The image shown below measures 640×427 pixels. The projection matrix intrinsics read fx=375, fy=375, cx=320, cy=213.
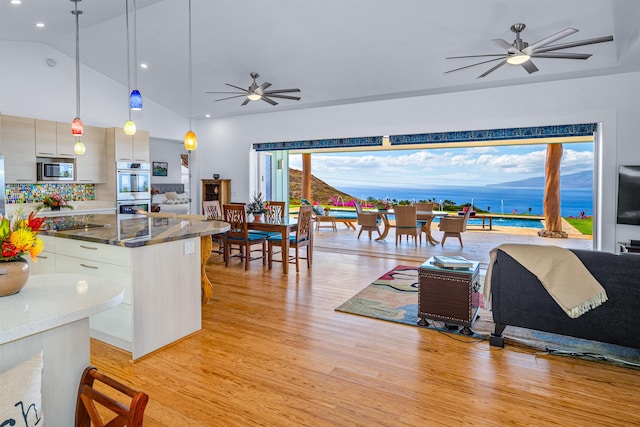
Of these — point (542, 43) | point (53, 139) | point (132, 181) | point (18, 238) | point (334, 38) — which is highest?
point (334, 38)

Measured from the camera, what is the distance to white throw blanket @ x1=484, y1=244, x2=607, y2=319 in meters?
2.66

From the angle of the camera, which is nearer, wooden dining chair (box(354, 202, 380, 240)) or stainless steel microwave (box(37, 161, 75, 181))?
stainless steel microwave (box(37, 161, 75, 181))

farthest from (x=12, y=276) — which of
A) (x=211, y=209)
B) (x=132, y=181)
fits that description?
(x=132, y=181)

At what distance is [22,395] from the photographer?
100cm

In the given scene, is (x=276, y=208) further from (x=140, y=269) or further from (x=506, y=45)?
(x=506, y=45)

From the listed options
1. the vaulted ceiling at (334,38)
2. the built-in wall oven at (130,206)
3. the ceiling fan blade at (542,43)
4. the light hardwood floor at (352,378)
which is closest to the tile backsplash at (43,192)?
the built-in wall oven at (130,206)

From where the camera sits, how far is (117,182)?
6.75 meters

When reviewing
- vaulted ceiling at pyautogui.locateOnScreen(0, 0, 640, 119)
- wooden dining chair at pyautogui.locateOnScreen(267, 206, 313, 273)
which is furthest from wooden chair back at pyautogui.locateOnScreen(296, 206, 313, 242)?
vaulted ceiling at pyautogui.locateOnScreen(0, 0, 640, 119)

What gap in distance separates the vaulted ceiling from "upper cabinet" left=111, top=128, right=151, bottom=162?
3.72ft

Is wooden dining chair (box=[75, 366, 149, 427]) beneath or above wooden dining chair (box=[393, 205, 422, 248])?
beneath

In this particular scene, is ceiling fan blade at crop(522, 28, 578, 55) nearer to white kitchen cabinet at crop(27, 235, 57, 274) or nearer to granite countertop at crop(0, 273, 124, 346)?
granite countertop at crop(0, 273, 124, 346)

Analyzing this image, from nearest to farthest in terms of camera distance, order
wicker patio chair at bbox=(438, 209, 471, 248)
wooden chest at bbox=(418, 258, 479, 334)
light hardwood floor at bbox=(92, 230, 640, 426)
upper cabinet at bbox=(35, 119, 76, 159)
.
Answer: light hardwood floor at bbox=(92, 230, 640, 426) → wooden chest at bbox=(418, 258, 479, 334) → upper cabinet at bbox=(35, 119, 76, 159) → wicker patio chair at bbox=(438, 209, 471, 248)

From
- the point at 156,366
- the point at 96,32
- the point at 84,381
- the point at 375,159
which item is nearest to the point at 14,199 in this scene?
the point at 96,32

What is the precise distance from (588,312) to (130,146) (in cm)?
723
